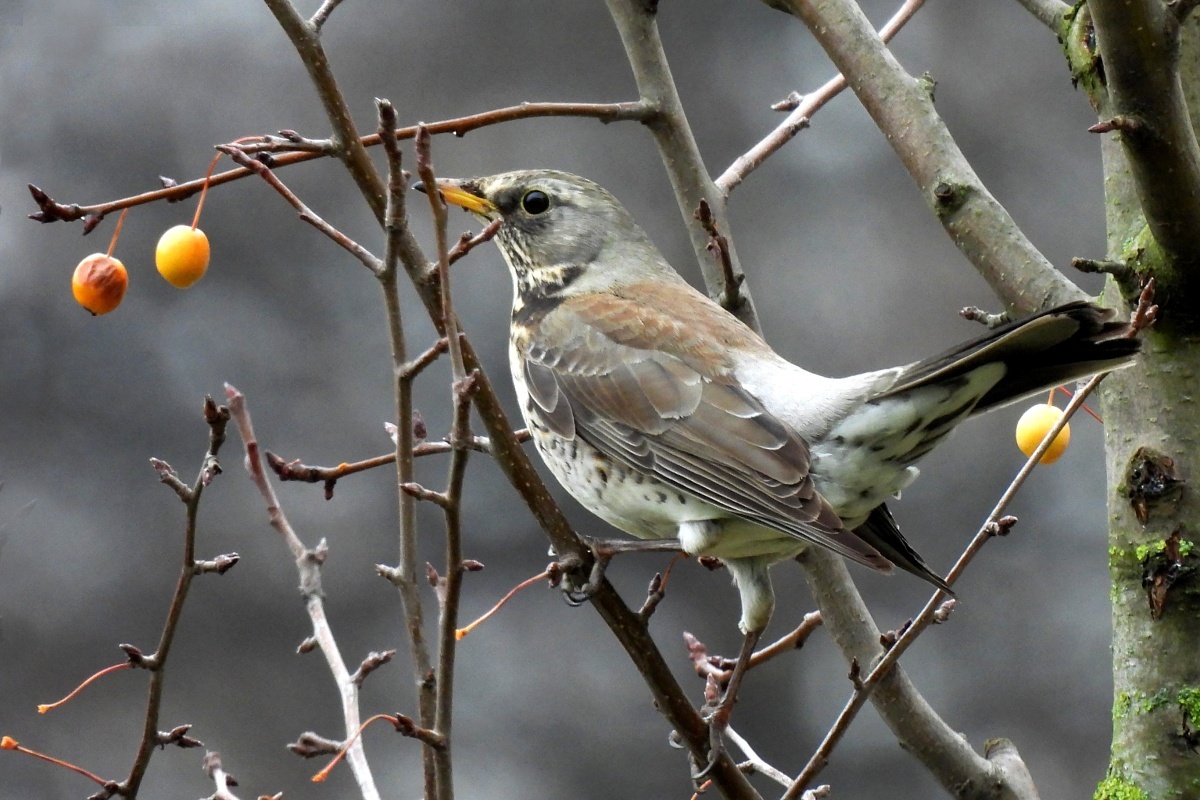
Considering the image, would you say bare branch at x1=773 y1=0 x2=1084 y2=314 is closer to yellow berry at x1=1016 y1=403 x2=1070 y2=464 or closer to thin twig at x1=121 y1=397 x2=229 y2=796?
yellow berry at x1=1016 y1=403 x2=1070 y2=464

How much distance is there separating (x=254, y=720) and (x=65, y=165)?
2.68 meters

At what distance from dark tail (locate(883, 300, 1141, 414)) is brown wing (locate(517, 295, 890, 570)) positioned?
307 mm

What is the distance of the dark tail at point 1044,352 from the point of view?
6.56 feet

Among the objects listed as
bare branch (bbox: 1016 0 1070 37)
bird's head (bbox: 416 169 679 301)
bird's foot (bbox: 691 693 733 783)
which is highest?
bird's head (bbox: 416 169 679 301)

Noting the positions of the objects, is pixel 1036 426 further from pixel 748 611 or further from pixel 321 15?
pixel 321 15

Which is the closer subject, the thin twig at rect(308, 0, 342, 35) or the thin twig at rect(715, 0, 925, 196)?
the thin twig at rect(308, 0, 342, 35)

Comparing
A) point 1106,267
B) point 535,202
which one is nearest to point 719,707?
point 1106,267

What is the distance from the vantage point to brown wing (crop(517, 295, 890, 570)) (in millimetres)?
2334

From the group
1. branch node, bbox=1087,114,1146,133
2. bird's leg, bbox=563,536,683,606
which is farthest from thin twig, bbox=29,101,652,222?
branch node, bbox=1087,114,1146,133

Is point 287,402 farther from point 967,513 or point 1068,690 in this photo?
point 1068,690

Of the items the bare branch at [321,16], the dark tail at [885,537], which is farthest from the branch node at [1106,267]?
the bare branch at [321,16]

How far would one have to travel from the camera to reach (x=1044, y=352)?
6.91 feet

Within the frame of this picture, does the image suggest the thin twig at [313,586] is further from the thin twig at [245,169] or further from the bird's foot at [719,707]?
the bird's foot at [719,707]

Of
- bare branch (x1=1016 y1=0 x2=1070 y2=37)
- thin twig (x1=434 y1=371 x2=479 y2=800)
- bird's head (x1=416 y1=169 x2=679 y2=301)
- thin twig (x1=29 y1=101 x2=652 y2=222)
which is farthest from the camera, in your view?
bird's head (x1=416 y1=169 x2=679 y2=301)
